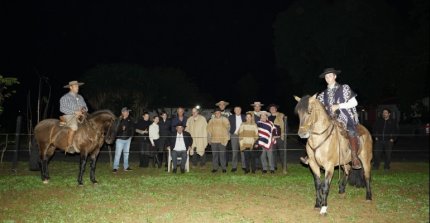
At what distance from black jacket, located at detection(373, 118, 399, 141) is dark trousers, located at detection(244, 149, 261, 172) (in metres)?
4.28

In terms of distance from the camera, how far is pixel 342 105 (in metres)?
8.27

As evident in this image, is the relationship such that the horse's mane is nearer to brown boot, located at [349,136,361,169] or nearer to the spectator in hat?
brown boot, located at [349,136,361,169]

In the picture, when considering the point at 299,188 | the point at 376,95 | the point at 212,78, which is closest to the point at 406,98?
the point at 376,95

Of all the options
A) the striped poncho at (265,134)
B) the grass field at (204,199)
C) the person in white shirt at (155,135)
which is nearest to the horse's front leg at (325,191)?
the grass field at (204,199)

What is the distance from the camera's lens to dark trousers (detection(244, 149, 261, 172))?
1328 cm

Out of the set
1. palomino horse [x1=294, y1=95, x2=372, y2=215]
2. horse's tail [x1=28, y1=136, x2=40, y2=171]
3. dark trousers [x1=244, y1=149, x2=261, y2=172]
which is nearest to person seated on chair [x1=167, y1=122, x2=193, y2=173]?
dark trousers [x1=244, y1=149, x2=261, y2=172]

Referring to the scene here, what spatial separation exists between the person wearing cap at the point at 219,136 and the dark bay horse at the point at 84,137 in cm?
361

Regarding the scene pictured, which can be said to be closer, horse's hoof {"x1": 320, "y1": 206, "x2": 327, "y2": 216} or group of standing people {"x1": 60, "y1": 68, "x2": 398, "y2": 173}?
horse's hoof {"x1": 320, "y1": 206, "x2": 327, "y2": 216}

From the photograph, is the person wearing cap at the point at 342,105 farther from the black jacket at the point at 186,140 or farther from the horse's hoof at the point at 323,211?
the black jacket at the point at 186,140

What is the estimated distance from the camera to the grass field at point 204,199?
7.35 meters

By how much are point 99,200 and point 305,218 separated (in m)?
4.45

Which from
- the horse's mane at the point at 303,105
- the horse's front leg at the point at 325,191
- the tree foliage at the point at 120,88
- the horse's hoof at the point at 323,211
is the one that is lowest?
the horse's hoof at the point at 323,211

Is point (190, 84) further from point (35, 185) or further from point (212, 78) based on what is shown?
point (35, 185)

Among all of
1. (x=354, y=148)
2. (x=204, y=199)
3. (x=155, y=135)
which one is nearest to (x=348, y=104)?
(x=354, y=148)
